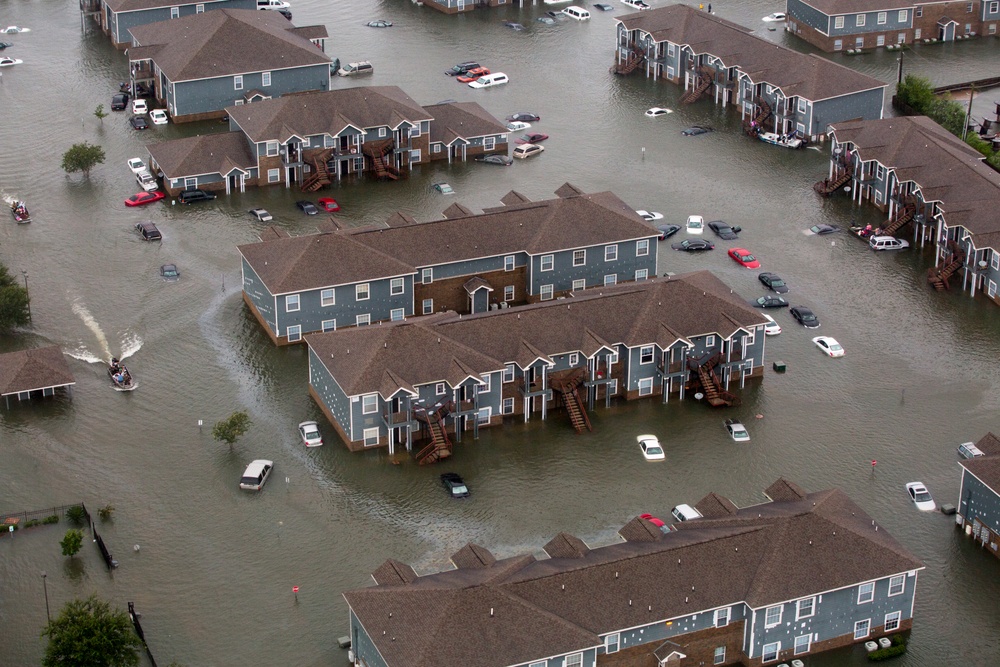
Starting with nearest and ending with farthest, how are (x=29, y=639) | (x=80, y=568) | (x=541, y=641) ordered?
1. (x=541, y=641)
2. (x=29, y=639)
3. (x=80, y=568)

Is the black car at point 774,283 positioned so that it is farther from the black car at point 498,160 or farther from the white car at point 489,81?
the white car at point 489,81

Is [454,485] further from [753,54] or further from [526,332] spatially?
[753,54]

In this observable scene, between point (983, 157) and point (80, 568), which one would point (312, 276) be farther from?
point (983, 157)

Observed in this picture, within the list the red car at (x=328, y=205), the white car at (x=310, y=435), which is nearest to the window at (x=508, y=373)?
the white car at (x=310, y=435)

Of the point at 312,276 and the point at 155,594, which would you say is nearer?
the point at 155,594

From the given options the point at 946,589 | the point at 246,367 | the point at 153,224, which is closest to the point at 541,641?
the point at 946,589

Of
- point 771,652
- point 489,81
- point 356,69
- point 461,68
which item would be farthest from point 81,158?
point 771,652
